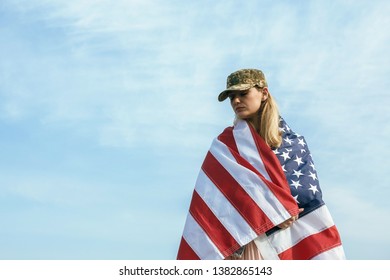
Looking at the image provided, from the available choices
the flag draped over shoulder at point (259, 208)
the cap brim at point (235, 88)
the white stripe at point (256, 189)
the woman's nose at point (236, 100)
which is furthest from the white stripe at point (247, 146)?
the cap brim at point (235, 88)

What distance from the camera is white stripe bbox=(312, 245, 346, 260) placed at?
6.23 metres

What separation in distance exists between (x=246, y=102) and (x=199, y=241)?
1.41m

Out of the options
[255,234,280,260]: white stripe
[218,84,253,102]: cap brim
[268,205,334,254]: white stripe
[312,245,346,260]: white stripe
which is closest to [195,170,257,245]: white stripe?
[255,234,280,260]: white stripe

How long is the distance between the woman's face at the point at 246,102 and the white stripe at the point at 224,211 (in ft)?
2.32

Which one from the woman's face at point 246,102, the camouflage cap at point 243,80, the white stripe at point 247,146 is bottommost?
the white stripe at point 247,146

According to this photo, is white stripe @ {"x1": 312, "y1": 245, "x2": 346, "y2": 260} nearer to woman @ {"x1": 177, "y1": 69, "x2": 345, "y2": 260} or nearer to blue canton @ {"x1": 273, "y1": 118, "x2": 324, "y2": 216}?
woman @ {"x1": 177, "y1": 69, "x2": 345, "y2": 260}

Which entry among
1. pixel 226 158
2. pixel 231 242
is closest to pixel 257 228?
pixel 231 242

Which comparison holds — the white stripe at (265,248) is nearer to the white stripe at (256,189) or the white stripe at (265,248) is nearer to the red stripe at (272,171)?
the white stripe at (256,189)

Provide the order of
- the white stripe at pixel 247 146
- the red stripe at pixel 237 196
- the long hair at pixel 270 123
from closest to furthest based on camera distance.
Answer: the red stripe at pixel 237 196 < the white stripe at pixel 247 146 < the long hair at pixel 270 123

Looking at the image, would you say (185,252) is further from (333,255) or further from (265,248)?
(333,255)

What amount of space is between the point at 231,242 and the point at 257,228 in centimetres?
27

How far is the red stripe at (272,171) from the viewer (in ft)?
20.2
